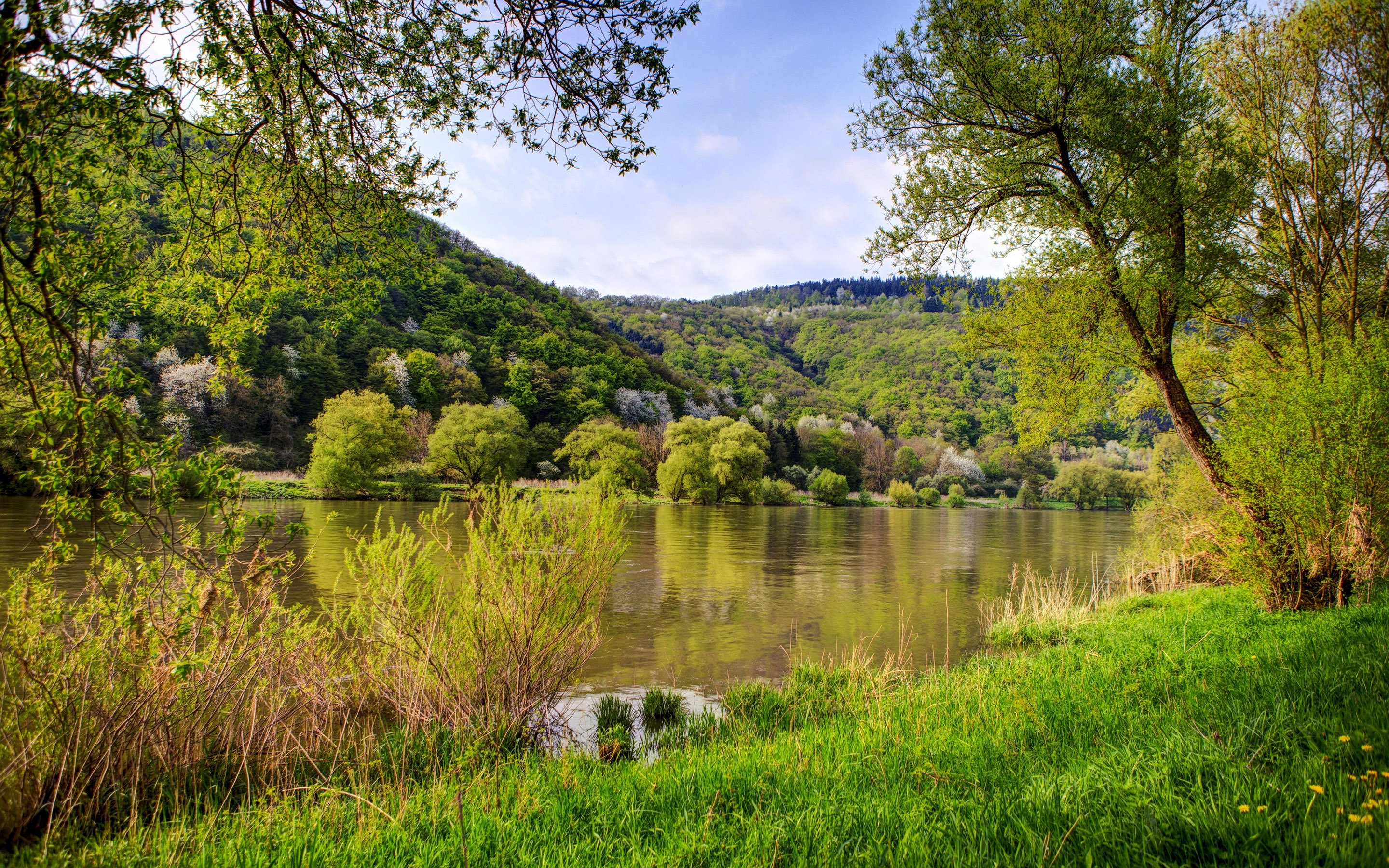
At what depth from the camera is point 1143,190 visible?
1011 centimetres

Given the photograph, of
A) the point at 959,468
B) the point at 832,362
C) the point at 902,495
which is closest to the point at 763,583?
the point at 902,495

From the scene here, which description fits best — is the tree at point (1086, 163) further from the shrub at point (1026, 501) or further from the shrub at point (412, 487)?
the shrub at point (1026, 501)

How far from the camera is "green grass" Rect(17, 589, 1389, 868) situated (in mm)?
2689

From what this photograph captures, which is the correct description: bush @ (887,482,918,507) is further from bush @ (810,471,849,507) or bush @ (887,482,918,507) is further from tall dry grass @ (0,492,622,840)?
tall dry grass @ (0,492,622,840)

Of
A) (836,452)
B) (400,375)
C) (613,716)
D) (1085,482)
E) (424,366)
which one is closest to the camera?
(613,716)

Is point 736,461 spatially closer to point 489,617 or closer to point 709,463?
point 709,463

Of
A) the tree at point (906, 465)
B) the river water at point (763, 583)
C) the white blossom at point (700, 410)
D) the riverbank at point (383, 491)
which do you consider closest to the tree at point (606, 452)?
the riverbank at point (383, 491)

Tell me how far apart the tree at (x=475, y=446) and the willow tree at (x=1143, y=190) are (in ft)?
143

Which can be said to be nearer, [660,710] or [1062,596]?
[660,710]

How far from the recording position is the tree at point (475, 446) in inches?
1981

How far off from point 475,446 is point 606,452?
11.4 metres

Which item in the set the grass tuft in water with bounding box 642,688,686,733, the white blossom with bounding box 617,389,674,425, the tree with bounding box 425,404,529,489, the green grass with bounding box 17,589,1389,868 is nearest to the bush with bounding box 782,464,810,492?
the white blossom with bounding box 617,389,674,425

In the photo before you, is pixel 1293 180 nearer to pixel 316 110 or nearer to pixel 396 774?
pixel 316 110

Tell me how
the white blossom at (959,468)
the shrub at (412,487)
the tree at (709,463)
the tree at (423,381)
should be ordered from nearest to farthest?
the shrub at (412,487) → the tree at (709,463) → the tree at (423,381) → the white blossom at (959,468)
